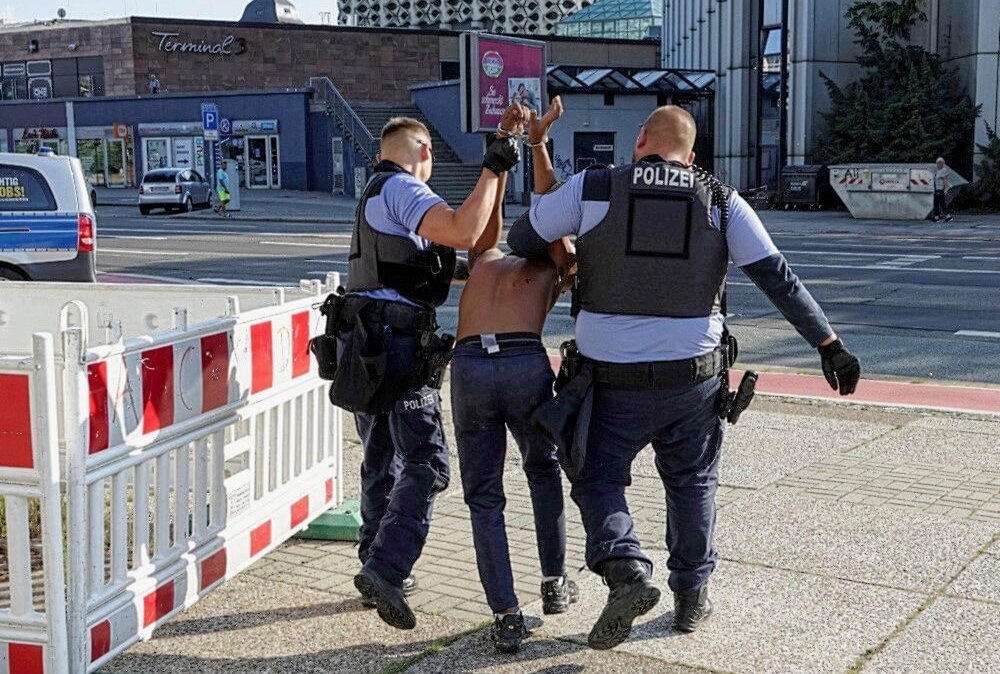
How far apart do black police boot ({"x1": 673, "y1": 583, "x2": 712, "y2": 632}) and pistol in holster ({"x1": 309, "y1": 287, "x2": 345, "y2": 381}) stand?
1512mm

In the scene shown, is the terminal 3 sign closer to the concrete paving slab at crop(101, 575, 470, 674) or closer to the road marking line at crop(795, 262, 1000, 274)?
the road marking line at crop(795, 262, 1000, 274)

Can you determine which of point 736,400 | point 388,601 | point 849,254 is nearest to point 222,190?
point 849,254

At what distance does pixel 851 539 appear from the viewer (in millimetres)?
5426

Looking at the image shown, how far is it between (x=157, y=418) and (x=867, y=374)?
24.0ft

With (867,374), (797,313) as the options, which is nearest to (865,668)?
(797,313)

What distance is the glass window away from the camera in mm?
12117

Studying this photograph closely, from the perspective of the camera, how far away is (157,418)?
4.28 meters

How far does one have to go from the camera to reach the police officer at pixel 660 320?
4246 millimetres

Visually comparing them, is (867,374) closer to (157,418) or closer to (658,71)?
(157,418)

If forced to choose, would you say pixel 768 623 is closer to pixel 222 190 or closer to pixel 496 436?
pixel 496 436

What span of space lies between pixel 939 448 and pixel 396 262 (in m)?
4.08

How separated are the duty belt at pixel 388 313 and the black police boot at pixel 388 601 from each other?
891 mm

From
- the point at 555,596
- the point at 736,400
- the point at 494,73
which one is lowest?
the point at 555,596

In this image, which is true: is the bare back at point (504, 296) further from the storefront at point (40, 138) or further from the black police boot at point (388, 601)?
the storefront at point (40, 138)
